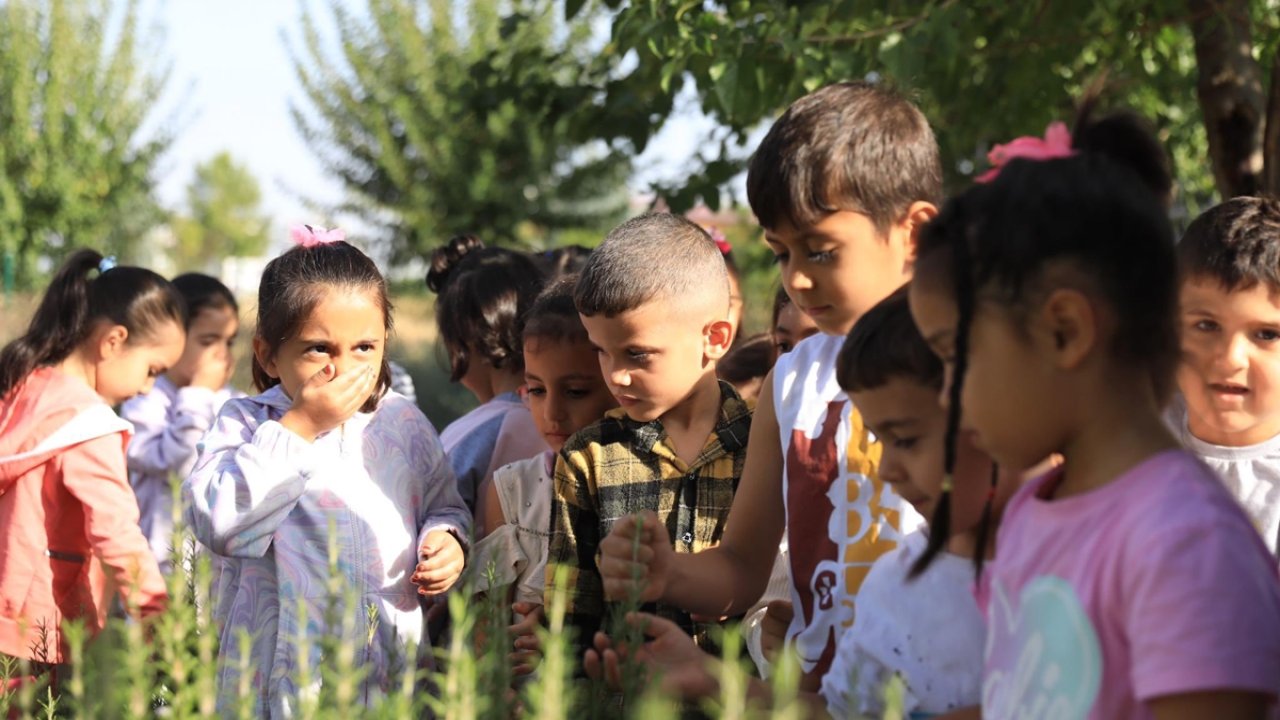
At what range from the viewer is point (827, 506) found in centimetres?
259

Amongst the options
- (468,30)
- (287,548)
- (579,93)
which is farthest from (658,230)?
(468,30)

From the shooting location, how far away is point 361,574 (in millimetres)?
3525

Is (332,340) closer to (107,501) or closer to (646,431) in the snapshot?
(646,431)

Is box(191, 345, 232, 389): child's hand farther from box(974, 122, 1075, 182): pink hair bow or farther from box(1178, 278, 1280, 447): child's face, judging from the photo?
box(974, 122, 1075, 182): pink hair bow

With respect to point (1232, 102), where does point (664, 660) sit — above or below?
below

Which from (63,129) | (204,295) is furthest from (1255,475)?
(63,129)

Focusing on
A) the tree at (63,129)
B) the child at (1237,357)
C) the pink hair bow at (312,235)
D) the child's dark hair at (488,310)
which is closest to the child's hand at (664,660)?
the child at (1237,357)

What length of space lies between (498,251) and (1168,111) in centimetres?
578

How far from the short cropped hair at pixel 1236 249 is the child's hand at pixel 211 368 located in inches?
198

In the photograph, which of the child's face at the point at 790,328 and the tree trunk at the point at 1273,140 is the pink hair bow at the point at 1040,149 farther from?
the tree trunk at the point at 1273,140

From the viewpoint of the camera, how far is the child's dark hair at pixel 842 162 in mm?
2586

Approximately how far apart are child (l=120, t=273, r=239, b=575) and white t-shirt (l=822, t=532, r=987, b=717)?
4.69m

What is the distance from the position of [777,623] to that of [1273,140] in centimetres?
411

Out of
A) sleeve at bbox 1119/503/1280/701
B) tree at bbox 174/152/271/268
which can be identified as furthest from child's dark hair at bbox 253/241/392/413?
tree at bbox 174/152/271/268
